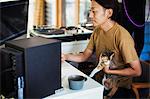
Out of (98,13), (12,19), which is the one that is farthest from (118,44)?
(12,19)

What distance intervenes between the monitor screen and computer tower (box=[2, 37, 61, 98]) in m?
0.37

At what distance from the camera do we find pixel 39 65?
130cm

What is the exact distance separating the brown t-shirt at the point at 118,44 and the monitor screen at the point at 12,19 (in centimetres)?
54

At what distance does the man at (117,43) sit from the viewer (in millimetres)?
1803

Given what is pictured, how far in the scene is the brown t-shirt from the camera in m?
1.80

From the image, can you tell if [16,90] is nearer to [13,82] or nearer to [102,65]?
[13,82]

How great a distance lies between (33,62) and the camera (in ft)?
4.15

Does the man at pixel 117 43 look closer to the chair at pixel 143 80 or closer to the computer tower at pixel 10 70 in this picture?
the chair at pixel 143 80

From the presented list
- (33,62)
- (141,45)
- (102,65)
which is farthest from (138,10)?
(33,62)

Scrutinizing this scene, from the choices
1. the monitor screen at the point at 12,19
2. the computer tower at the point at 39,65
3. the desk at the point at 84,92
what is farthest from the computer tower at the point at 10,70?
the monitor screen at the point at 12,19

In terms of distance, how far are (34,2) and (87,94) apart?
1756 millimetres

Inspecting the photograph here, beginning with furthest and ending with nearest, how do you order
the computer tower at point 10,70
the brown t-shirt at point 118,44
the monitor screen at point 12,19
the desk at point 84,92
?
the brown t-shirt at point 118,44, the monitor screen at point 12,19, the desk at point 84,92, the computer tower at point 10,70

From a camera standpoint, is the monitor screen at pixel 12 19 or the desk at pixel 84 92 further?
the monitor screen at pixel 12 19

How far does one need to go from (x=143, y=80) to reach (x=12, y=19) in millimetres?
990
